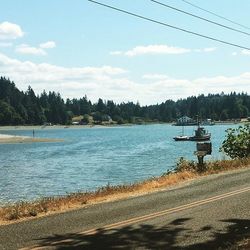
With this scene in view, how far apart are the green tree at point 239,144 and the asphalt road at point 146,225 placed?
1498 cm

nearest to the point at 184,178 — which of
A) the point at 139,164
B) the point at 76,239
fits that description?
the point at 76,239

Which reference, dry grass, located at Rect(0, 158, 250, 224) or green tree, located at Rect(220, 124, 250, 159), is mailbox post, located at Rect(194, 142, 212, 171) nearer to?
dry grass, located at Rect(0, 158, 250, 224)

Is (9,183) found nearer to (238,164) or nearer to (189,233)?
(238,164)

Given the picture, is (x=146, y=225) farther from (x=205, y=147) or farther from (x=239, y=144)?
(x=239, y=144)

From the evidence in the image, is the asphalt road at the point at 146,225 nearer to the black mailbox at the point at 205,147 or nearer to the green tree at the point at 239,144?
the black mailbox at the point at 205,147

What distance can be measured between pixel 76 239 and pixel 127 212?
320 cm

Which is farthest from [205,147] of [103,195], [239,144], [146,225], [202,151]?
[146,225]

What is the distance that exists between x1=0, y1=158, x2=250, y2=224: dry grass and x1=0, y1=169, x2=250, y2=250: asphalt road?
3.37 feet

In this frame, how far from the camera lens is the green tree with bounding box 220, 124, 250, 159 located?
31.3 meters

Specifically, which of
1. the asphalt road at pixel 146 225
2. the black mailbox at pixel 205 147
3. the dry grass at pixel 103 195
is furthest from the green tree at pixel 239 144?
the asphalt road at pixel 146 225

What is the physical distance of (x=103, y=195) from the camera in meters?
17.9

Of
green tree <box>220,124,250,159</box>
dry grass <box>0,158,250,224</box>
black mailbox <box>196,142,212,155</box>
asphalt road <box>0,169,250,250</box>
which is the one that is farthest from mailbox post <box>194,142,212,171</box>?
asphalt road <box>0,169,250,250</box>

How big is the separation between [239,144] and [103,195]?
15372mm

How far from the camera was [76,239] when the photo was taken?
10.7m
